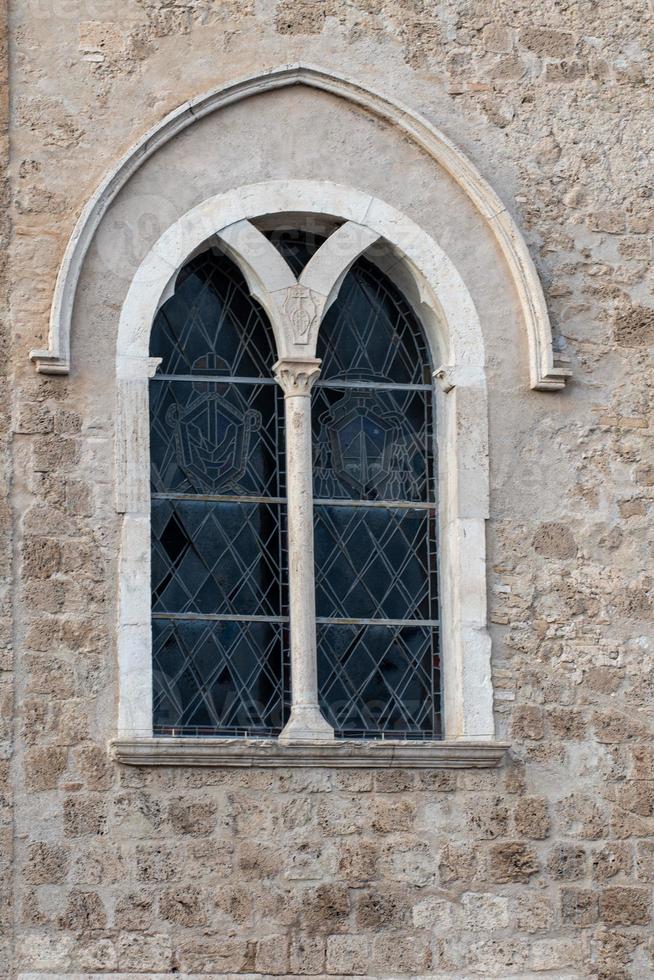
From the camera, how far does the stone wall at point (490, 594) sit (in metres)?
10.3

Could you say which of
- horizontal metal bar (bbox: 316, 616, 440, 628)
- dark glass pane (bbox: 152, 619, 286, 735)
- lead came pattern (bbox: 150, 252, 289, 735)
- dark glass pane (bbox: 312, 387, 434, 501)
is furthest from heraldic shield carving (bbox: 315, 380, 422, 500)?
dark glass pane (bbox: 152, 619, 286, 735)

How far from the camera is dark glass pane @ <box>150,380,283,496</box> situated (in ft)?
36.1

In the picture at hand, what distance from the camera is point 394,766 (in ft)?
34.7

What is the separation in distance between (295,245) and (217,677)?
82.2 inches

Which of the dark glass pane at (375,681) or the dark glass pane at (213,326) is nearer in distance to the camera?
the dark glass pane at (375,681)

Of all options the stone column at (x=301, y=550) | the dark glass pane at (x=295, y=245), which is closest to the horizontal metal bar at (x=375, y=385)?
the stone column at (x=301, y=550)

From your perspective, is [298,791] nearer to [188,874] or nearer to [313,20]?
[188,874]

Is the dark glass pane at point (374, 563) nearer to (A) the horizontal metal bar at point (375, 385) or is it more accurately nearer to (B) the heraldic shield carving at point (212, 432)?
(B) the heraldic shield carving at point (212, 432)

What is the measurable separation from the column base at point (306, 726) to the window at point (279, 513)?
0.55 ft

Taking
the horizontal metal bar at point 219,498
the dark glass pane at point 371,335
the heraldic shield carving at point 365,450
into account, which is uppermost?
the dark glass pane at point 371,335

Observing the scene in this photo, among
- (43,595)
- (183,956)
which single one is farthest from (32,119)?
(183,956)

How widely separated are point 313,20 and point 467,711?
3.33 meters

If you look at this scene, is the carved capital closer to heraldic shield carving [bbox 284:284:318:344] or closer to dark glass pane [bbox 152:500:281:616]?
heraldic shield carving [bbox 284:284:318:344]

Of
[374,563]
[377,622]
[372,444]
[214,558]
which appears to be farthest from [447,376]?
[214,558]
